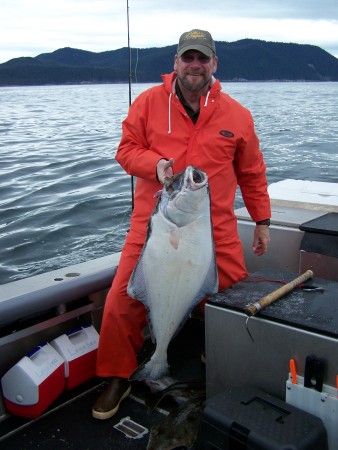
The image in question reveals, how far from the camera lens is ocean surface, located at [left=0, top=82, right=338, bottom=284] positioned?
23.5 feet

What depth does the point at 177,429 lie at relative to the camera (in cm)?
285

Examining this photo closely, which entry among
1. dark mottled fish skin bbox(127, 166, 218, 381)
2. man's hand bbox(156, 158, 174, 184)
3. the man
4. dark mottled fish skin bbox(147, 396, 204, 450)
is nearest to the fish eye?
dark mottled fish skin bbox(127, 166, 218, 381)

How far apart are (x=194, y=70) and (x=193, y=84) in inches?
3.7

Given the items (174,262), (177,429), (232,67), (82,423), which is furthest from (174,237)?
(232,67)

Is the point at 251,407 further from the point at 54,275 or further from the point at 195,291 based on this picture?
the point at 54,275

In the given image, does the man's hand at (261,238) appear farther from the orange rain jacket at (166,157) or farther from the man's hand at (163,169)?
the man's hand at (163,169)

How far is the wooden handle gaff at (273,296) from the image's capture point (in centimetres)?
255

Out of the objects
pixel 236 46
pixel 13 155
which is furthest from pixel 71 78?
pixel 13 155

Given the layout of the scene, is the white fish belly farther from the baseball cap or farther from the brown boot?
the baseball cap

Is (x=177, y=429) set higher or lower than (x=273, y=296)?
lower

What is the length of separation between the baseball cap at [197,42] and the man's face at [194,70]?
31mm

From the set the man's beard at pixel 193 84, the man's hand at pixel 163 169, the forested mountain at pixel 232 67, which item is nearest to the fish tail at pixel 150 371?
the man's hand at pixel 163 169

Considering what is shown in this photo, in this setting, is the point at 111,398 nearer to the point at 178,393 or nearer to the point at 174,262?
the point at 178,393

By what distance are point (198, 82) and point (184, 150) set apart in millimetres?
A: 429
